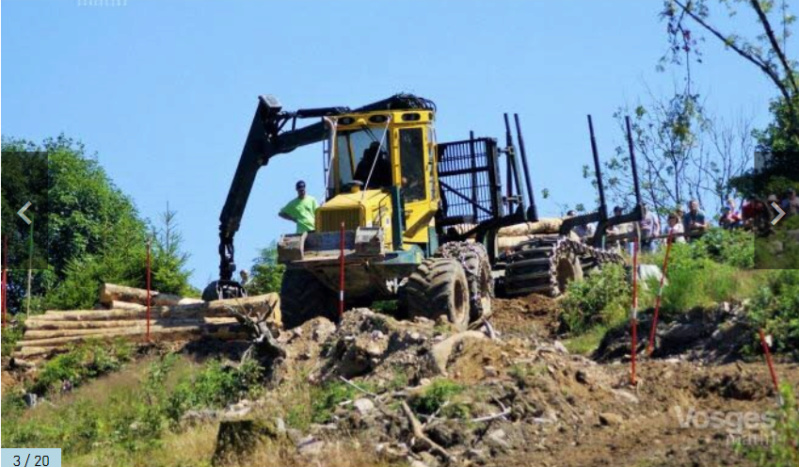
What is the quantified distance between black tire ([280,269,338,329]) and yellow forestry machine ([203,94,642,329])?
14 mm

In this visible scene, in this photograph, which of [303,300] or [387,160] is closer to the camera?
[303,300]

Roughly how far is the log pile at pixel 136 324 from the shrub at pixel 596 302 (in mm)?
4189

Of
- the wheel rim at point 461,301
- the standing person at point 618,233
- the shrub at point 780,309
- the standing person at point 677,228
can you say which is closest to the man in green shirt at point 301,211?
the wheel rim at point 461,301

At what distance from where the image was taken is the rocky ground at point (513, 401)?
17.0m

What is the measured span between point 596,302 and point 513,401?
7843 millimetres

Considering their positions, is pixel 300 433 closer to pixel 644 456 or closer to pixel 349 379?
pixel 349 379

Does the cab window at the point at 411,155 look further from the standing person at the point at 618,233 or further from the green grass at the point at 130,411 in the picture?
the standing person at the point at 618,233

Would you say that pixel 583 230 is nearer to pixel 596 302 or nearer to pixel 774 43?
pixel 596 302

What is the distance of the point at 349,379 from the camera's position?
20719 millimetres

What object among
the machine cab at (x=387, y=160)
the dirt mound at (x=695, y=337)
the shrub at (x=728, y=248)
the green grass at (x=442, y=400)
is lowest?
the green grass at (x=442, y=400)

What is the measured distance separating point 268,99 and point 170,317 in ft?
13.3

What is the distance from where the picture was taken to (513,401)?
18.2 m

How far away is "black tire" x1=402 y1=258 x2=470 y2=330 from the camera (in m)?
24.6

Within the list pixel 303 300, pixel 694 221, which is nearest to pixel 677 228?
pixel 694 221
